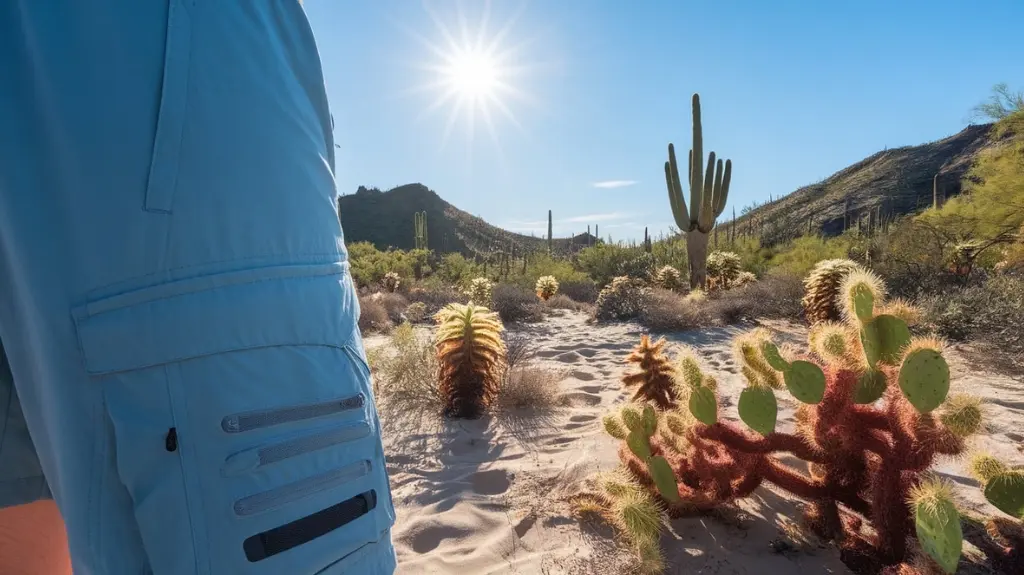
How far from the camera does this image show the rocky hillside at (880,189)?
3150 cm

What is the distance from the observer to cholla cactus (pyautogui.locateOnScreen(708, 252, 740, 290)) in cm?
1238

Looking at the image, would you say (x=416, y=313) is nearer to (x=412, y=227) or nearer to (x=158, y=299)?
(x=158, y=299)

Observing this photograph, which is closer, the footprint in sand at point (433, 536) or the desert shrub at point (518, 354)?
the footprint in sand at point (433, 536)

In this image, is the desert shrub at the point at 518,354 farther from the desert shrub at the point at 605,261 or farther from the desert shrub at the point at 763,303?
the desert shrub at the point at 605,261

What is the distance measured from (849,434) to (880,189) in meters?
41.9

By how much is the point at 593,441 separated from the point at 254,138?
296cm

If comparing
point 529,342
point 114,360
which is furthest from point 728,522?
point 529,342

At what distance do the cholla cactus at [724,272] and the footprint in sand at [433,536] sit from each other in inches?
428

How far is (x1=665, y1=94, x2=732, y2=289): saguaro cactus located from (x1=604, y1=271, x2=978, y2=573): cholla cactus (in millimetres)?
11078

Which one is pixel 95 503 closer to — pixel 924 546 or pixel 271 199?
pixel 271 199

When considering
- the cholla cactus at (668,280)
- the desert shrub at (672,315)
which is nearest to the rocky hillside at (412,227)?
the cholla cactus at (668,280)

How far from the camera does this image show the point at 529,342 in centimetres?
699

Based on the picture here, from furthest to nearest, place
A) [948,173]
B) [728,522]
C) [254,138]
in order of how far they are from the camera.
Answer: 1. [948,173]
2. [728,522]
3. [254,138]

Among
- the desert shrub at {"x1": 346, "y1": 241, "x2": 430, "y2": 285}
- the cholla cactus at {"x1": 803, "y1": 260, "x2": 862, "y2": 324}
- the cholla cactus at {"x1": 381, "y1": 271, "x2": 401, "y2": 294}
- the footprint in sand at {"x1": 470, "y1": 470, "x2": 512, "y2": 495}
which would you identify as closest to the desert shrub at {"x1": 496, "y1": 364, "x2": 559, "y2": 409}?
the footprint in sand at {"x1": 470, "y1": 470, "x2": 512, "y2": 495}
